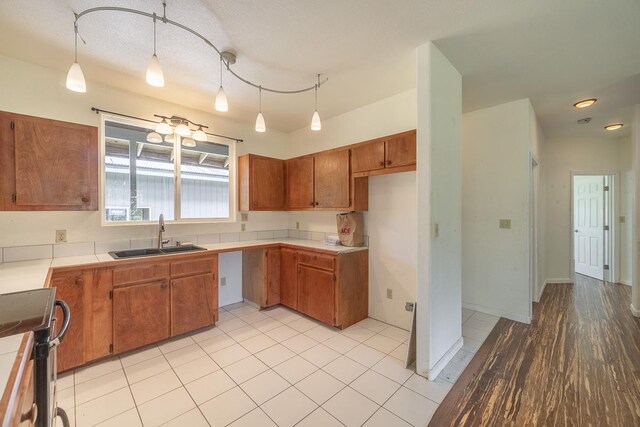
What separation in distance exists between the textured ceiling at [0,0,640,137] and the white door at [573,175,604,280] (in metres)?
2.62

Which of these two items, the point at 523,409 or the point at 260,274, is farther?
the point at 260,274

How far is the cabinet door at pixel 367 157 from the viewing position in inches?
107

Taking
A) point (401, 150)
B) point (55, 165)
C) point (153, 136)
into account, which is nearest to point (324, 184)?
point (401, 150)

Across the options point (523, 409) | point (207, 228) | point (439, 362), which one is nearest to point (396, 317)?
point (439, 362)

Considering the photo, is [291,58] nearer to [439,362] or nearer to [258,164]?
[258,164]

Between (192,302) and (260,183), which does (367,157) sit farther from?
(192,302)

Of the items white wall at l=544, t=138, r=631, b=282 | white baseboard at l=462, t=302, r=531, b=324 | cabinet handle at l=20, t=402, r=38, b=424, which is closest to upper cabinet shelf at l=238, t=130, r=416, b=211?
white baseboard at l=462, t=302, r=531, b=324

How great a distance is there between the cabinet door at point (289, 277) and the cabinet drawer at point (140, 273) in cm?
135

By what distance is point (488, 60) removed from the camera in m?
2.21

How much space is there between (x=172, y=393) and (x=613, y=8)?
385cm

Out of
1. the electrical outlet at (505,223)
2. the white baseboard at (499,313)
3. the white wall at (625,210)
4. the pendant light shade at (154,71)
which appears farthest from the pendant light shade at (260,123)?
the white wall at (625,210)

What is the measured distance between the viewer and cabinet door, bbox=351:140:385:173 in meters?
2.73

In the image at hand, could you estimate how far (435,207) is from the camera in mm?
2066

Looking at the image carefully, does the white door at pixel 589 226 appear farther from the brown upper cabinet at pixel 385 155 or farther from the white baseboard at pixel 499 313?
the brown upper cabinet at pixel 385 155
